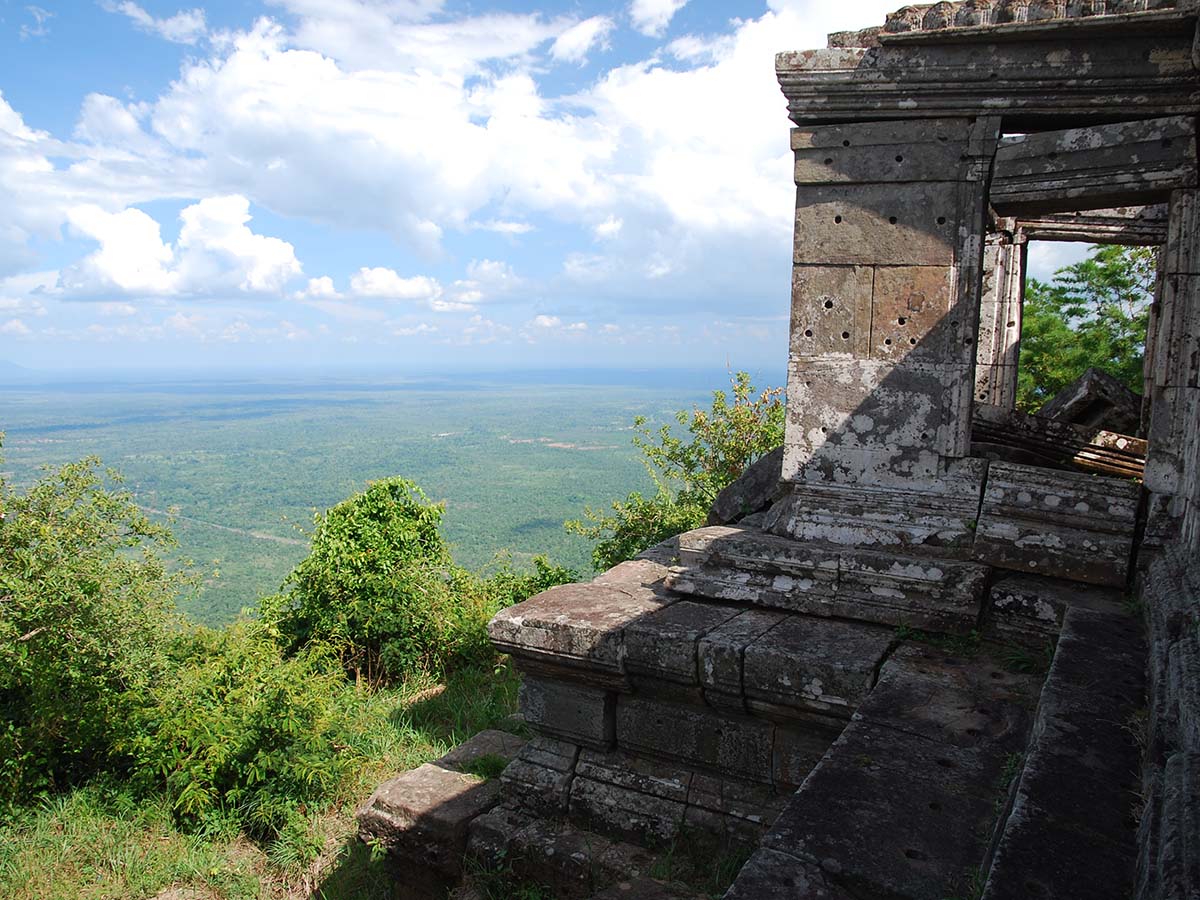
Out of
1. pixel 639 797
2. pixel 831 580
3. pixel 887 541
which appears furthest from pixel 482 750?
pixel 887 541

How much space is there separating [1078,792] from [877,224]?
330 cm

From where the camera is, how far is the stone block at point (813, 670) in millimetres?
3453

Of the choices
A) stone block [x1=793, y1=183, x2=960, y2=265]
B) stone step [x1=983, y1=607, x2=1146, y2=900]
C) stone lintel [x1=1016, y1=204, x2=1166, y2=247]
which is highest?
stone lintel [x1=1016, y1=204, x2=1166, y2=247]

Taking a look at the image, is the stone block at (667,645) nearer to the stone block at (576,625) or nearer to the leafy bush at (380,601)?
the stone block at (576,625)

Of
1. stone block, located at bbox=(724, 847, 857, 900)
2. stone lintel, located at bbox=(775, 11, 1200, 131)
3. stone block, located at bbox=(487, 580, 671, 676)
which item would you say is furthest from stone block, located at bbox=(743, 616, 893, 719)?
stone lintel, located at bbox=(775, 11, 1200, 131)

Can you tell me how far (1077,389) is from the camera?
743 cm

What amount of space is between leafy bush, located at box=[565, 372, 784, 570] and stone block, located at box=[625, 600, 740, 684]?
9628 mm

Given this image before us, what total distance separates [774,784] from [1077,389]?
5507 millimetres

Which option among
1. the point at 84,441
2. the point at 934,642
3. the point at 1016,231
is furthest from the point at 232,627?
the point at 84,441

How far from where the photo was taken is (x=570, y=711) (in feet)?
14.0

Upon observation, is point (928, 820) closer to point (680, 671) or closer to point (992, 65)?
point (680, 671)

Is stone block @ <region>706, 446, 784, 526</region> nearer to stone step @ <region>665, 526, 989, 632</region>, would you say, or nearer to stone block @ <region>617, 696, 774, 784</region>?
stone step @ <region>665, 526, 989, 632</region>

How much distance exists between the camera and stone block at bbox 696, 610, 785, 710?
368 centimetres

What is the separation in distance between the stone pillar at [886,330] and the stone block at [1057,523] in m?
0.14
